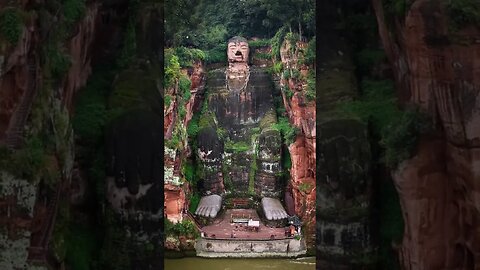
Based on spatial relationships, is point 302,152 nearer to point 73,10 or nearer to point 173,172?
point 173,172

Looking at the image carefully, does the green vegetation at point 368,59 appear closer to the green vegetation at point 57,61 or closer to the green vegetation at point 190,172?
the green vegetation at point 57,61

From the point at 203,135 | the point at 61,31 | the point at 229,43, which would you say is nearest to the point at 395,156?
the point at 61,31

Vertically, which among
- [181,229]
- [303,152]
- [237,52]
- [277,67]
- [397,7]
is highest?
[237,52]

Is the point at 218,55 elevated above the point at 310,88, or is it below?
above

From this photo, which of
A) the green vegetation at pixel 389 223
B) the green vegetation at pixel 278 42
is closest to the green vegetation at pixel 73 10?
the green vegetation at pixel 389 223

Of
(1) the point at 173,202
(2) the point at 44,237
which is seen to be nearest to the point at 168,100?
(1) the point at 173,202

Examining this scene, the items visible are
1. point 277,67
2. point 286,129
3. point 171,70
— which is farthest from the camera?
point 277,67
